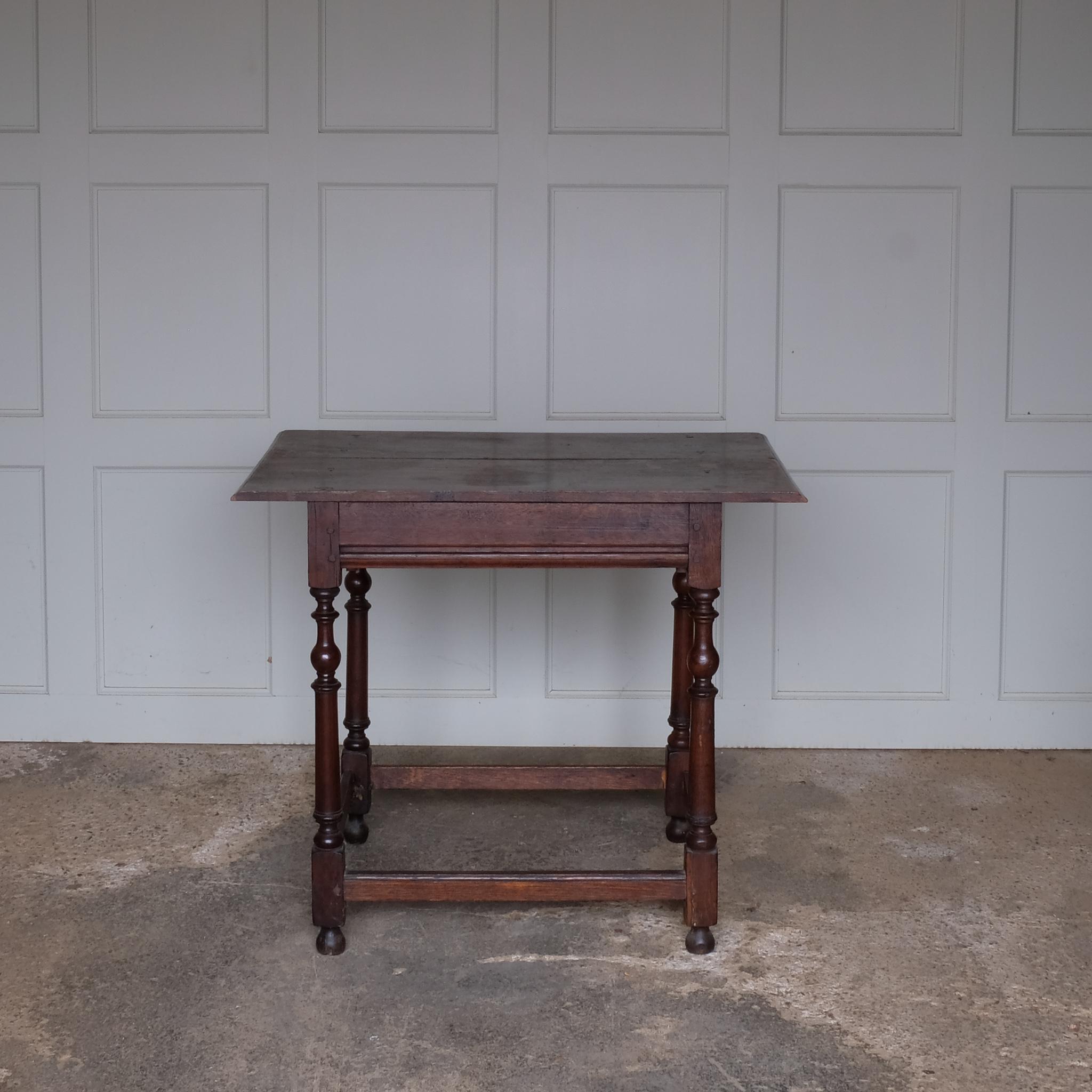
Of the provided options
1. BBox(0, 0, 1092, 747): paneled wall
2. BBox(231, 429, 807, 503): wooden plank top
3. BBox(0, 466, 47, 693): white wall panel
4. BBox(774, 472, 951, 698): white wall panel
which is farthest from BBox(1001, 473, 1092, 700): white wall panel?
BBox(0, 466, 47, 693): white wall panel

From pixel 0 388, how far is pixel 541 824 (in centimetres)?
207

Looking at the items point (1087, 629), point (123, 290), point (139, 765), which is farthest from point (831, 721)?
point (123, 290)

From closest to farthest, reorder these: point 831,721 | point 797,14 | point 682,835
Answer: point 682,835
point 797,14
point 831,721

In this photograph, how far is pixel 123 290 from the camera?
3693mm

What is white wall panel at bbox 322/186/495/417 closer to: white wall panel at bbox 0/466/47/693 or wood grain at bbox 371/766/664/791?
white wall panel at bbox 0/466/47/693

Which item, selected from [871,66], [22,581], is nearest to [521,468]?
[871,66]

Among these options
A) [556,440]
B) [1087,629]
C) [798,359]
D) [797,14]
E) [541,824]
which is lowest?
[541,824]

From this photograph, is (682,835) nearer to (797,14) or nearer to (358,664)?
(358,664)

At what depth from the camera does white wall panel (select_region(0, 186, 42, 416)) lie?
3684 mm

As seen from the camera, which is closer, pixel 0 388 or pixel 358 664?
pixel 358 664

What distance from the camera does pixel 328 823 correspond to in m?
2.64

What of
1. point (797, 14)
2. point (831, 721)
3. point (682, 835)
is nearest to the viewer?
point (682, 835)

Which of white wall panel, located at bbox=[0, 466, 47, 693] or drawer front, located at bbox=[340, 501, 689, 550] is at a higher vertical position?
drawer front, located at bbox=[340, 501, 689, 550]

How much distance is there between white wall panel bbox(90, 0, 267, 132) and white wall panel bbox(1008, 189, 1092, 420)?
2.26m
